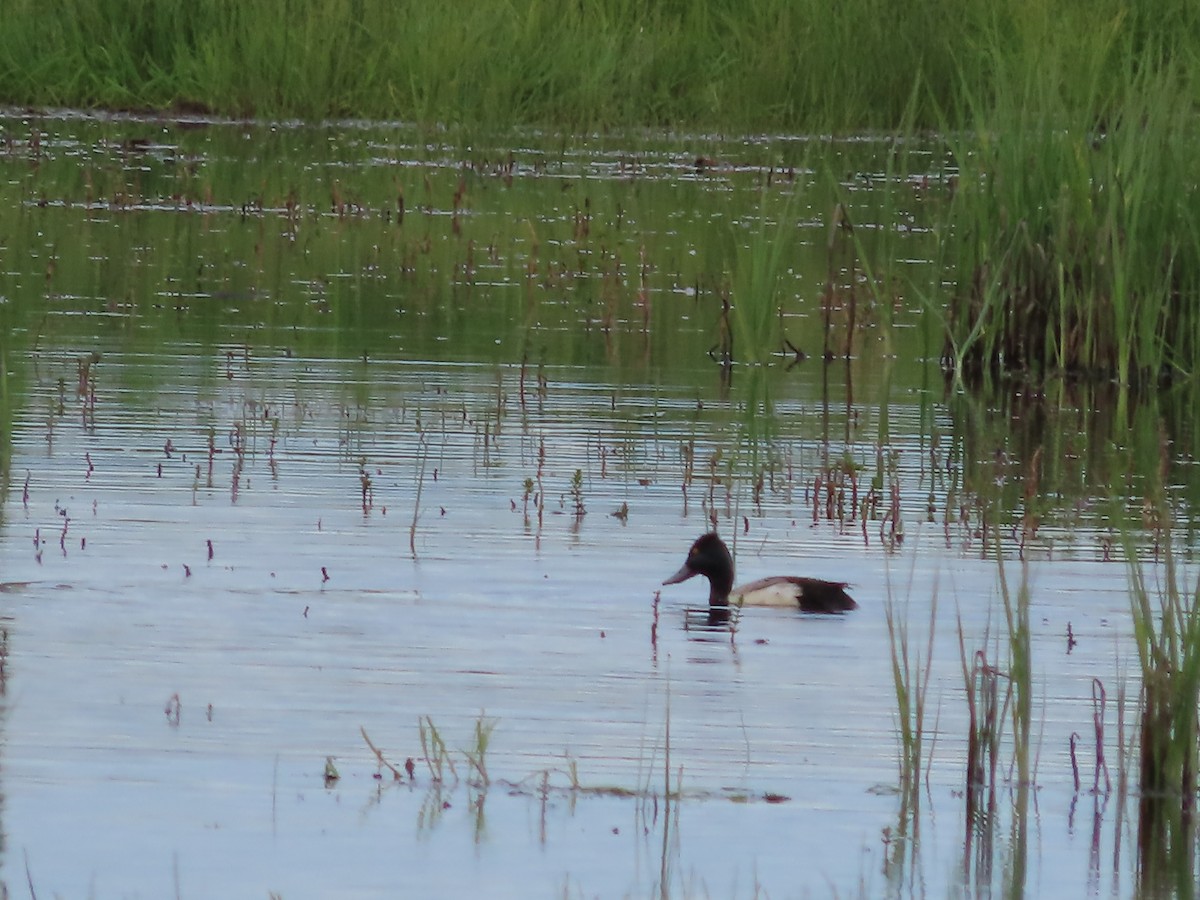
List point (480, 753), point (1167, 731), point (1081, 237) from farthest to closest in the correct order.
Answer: point (1081, 237), point (1167, 731), point (480, 753)

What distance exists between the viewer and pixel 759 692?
22.2 ft

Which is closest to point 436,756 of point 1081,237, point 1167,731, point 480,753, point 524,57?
point 480,753

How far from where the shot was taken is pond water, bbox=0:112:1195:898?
17.7 feet

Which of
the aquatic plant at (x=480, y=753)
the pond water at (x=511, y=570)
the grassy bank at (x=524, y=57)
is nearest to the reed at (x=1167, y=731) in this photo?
the pond water at (x=511, y=570)

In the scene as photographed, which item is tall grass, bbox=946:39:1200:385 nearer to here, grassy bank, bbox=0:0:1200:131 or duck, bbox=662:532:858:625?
duck, bbox=662:532:858:625

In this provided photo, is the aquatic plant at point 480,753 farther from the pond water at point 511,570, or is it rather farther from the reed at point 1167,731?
the reed at point 1167,731

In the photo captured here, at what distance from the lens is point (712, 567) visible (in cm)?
800

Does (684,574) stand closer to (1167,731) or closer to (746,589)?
(746,589)

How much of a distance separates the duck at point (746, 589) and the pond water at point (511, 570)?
0.06 metres

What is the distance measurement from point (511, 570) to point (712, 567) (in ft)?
2.05

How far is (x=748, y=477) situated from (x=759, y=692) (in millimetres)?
3230

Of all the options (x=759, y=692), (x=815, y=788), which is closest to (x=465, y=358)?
(x=759, y=692)

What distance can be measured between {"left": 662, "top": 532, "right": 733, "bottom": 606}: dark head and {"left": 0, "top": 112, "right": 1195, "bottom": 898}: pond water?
0.31ft

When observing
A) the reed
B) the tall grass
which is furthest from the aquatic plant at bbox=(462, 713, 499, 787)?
the tall grass
